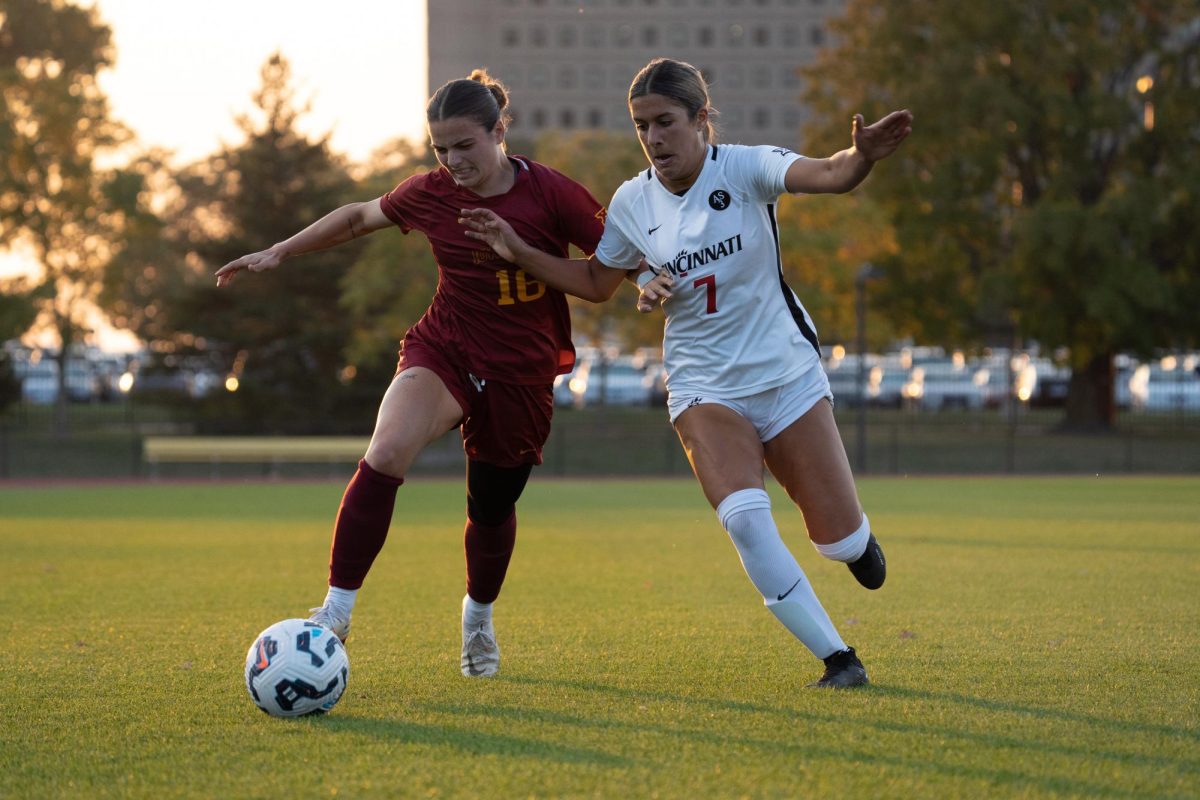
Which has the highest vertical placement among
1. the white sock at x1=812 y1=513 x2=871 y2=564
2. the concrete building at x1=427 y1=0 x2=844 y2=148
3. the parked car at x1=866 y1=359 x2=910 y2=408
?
the concrete building at x1=427 y1=0 x2=844 y2=148

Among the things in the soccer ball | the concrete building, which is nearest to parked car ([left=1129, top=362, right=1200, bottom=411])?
the soccer ball

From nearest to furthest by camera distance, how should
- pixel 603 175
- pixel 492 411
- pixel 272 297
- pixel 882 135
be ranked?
1. pixel 882 135
2. pixel 492 411
3. pixel 272 297
4. pixel 603 175

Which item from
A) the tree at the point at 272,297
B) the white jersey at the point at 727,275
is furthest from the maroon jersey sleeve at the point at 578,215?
the tree at the point at 272,297

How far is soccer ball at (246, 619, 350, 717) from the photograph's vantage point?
5.13 metres

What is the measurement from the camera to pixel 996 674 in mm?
6039

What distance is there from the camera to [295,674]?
5.12m

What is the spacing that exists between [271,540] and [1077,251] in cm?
2370

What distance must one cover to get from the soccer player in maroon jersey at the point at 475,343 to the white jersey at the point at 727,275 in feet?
1.52

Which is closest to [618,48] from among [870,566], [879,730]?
[870,566]

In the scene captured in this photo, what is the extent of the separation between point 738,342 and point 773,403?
0.26m

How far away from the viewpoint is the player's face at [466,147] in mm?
5895

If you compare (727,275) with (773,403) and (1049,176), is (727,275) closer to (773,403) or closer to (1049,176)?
(773,403)

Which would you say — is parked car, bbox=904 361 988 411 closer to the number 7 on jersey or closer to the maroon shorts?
the maroon shorts

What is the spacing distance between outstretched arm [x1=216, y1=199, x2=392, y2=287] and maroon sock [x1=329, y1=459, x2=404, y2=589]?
3.40 ft
